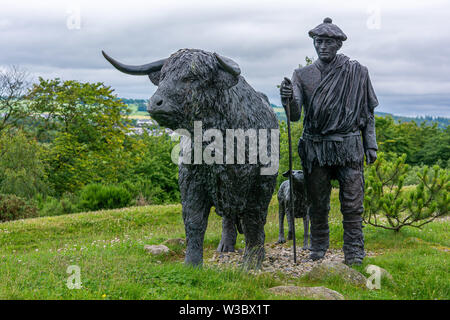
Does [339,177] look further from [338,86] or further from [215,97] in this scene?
[215,97]

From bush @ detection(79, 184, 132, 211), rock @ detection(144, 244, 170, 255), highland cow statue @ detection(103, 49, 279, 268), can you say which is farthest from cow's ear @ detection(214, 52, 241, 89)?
bush @ detection(79, 184, 132, 211)

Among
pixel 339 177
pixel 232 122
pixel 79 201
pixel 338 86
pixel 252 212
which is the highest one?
pixel 338 86

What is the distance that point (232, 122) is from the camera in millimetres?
5023

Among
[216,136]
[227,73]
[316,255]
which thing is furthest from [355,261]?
[227,73]

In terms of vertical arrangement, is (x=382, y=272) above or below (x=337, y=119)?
below

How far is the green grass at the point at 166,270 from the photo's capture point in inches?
179

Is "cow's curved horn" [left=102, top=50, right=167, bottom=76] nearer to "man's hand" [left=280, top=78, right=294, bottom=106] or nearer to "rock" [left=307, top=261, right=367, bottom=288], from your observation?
"man's hand" [left=280, top=78, right=294, bottom=106]

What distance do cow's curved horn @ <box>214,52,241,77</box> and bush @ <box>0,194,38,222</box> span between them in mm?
11142

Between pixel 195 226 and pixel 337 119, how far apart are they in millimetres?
2328

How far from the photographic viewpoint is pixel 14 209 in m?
13.6

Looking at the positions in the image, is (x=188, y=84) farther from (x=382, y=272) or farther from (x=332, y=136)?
(x=382, y=272)
